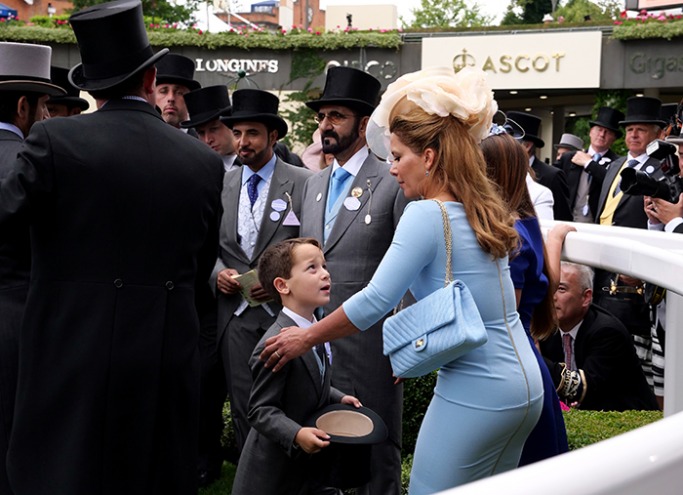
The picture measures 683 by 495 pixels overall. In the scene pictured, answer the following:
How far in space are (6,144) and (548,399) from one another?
7.21ft

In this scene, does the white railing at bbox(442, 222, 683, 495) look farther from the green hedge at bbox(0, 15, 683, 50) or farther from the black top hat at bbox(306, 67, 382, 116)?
the green hedge at bbox(0, 15, 683, 50)

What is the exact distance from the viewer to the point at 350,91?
5020mm

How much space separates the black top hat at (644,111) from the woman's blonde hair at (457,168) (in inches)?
272

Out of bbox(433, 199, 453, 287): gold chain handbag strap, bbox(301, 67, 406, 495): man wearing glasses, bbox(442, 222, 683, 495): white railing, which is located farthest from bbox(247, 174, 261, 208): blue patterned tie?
bbox(442, 222, 683, 495): white railing

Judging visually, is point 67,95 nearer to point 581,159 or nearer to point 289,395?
point 289,395

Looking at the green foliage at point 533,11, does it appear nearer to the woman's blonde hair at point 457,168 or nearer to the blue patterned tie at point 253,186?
the blue patterned tie at point 253,186

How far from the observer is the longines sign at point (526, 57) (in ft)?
75.3

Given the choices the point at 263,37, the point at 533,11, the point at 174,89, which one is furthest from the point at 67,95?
the point at 533,11

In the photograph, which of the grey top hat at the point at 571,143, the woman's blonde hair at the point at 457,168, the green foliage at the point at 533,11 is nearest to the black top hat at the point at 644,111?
the grey top hat at the point at 571,143

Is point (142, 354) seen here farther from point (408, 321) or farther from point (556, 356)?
point (556, 356)

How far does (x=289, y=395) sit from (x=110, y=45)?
1.39 metres

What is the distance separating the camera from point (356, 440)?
3246mm

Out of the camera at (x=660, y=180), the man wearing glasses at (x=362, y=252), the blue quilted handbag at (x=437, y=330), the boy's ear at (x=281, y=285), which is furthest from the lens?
the camera at (x=660, y=180)

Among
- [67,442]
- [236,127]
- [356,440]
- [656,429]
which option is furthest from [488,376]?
[236,127]
